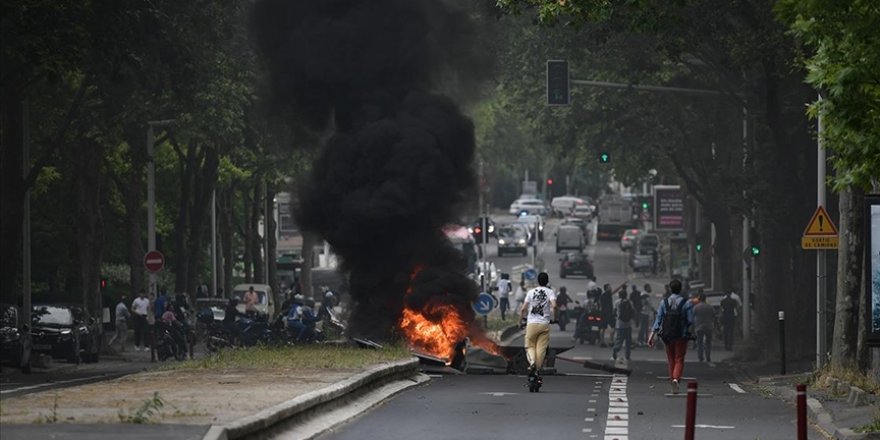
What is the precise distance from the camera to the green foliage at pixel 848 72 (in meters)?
17.3

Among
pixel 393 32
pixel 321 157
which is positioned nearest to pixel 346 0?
pixel 393 32

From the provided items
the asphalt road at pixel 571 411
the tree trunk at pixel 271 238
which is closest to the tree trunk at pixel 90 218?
the tree trunk at pixel 271 238

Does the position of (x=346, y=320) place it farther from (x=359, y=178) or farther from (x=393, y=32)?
(x=393, y=32)

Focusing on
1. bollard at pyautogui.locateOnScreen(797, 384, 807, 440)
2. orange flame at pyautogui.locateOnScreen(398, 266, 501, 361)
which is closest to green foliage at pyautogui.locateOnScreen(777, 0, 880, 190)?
bollard at pyautogui.locateOnScreen(797, 384, 807, 440)

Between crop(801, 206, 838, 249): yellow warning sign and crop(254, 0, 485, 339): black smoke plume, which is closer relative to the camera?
crop(801, 206, 838, 249): yellow warning sign

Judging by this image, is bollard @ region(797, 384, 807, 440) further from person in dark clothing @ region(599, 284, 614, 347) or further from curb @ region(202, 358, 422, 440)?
person in dark clothing @ region(599, 284, 614, 347)

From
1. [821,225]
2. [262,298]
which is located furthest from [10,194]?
[262,298]

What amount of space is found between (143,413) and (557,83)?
28480 millimetres

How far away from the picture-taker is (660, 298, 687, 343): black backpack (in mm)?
25797

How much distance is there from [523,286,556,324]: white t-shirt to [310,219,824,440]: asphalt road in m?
1.05

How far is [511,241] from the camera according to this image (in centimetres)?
10812

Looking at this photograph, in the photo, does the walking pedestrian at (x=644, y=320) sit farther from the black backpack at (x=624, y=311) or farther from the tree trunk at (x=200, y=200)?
the tree trunk at (x=200, y=200)

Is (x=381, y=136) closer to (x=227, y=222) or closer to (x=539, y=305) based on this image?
(x=539, y=305)

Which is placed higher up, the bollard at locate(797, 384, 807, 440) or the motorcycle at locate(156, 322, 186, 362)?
the bollard at locate(797, 384, 807, 440)
